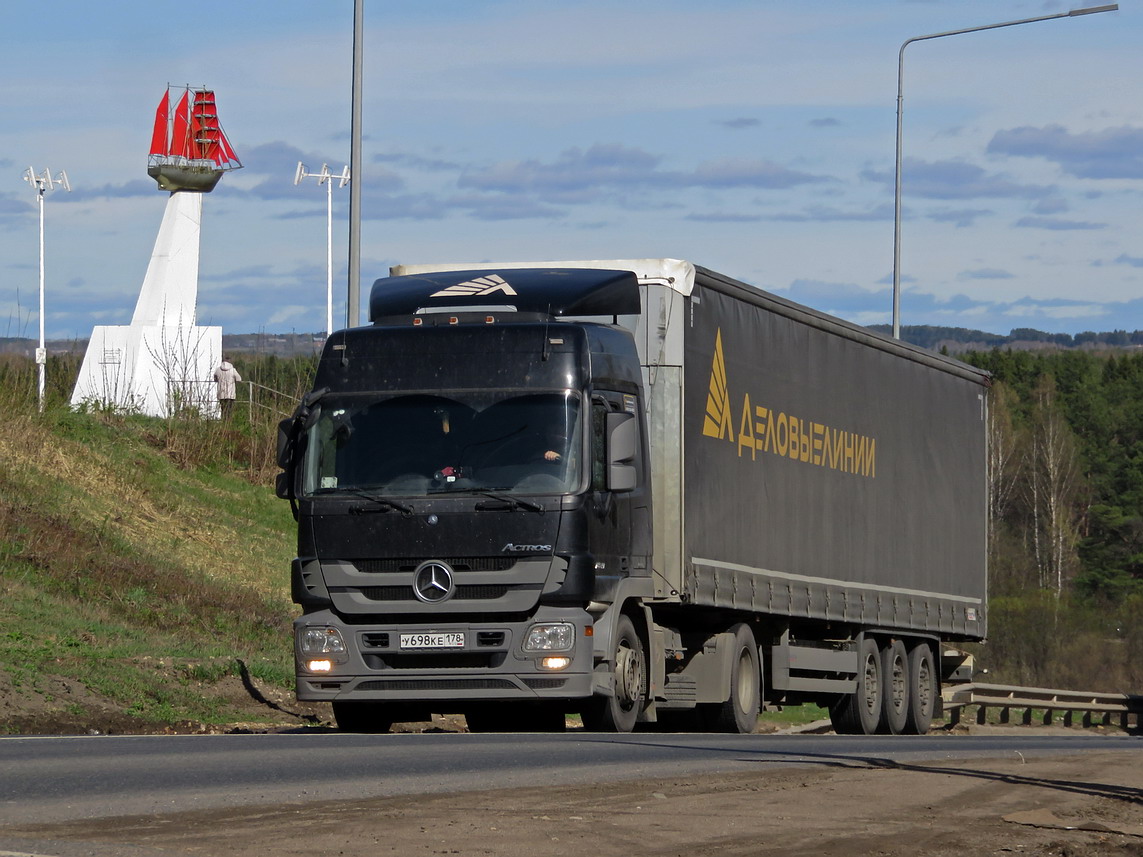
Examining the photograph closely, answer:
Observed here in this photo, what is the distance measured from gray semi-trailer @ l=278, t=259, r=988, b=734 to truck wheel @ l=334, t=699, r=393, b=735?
1.4 inches

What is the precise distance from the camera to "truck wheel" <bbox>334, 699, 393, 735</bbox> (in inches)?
629

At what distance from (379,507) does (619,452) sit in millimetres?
1937

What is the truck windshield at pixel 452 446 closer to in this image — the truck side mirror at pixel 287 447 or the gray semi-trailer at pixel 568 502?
the gray semi-trailer at pixel 568 502

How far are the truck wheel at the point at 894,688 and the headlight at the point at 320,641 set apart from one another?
321 inches

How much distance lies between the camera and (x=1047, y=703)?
34.6 metres

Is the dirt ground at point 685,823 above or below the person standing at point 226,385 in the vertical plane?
below

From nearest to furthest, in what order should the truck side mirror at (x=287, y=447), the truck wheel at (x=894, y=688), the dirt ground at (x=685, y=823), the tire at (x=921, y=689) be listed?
the dirt ground at (x=685, y=823), the truck side mirror at (x=287, y=447), the truck wheel at (x=894, y=688), the tire at (x=921, y=689)

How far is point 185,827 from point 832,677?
478 inches

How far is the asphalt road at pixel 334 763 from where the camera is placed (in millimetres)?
9664

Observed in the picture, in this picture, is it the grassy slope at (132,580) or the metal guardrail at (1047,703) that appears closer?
the grassy slope at (132,580)

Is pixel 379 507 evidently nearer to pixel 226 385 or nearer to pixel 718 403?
pixel 718 403

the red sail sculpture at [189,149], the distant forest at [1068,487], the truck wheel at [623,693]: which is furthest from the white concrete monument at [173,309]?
the distant forest at [1068,487]

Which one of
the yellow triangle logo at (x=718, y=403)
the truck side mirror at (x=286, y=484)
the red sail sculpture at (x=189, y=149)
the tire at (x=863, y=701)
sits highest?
the red sail sculpture at (x=189, y=149)

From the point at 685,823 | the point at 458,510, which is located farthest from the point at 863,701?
the point at 685,823
